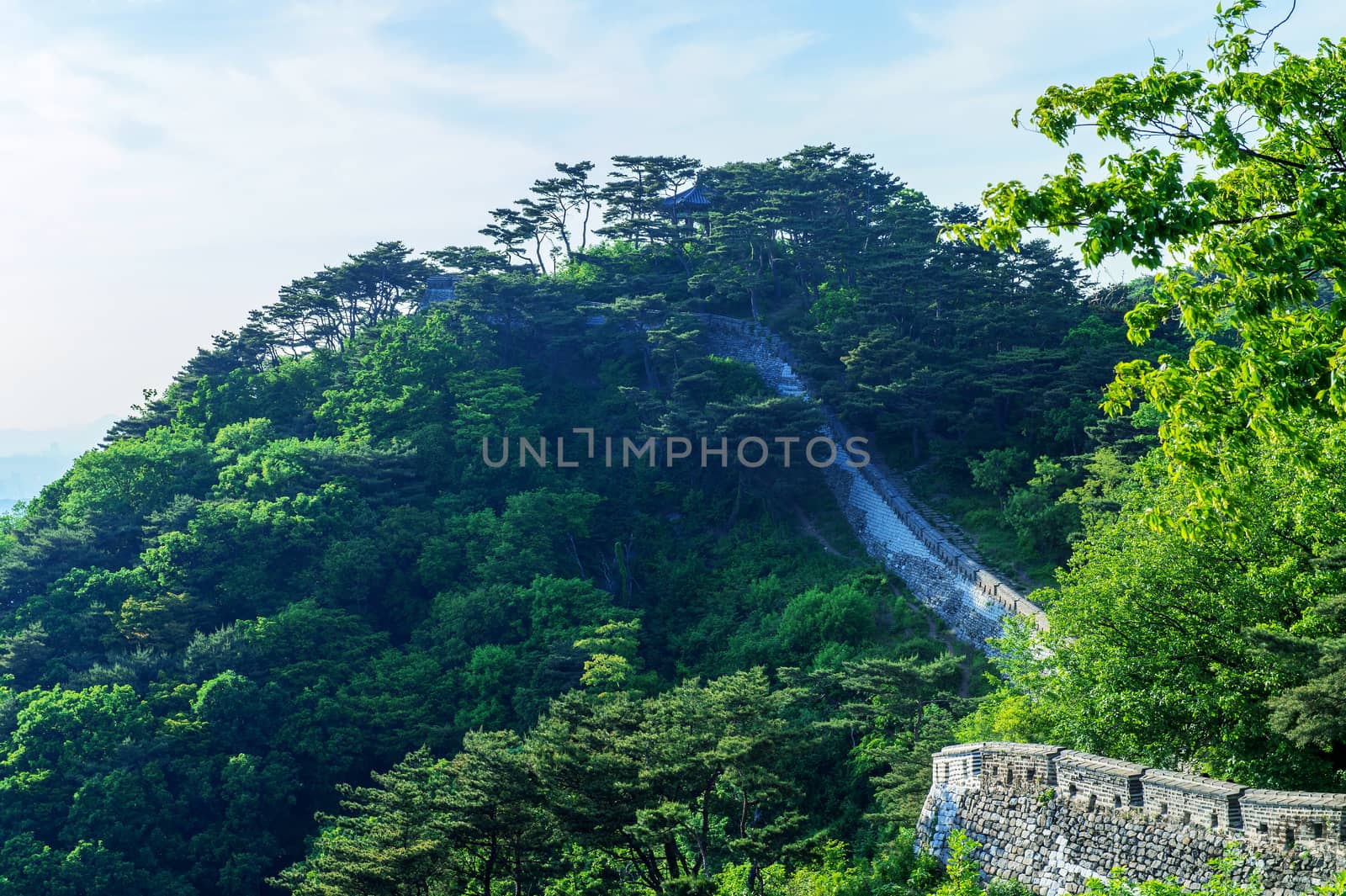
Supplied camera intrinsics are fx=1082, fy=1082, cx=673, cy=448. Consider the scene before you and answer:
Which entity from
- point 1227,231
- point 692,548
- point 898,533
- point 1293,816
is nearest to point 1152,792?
point 1293,816

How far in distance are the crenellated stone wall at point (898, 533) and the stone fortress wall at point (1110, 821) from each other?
26.1ft

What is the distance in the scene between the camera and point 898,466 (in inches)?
1309

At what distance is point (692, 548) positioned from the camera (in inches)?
1339

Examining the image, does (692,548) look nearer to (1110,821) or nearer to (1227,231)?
(1110,821)

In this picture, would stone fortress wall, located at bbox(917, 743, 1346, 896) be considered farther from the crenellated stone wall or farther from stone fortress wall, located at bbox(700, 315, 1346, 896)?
the crenellated stone wall

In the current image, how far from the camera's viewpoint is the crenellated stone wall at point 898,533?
1006 inches

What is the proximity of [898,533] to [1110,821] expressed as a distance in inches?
783

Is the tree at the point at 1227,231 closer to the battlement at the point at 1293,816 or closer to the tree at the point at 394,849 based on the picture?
the battlement at the point at 1293,816

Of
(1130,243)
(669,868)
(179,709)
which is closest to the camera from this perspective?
(1130,243)

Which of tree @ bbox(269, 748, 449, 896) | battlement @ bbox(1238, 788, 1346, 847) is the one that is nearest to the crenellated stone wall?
battlement @ bbox(1238, 788, 1346, 847)

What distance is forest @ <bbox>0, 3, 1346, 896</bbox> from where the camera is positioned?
7.94 m

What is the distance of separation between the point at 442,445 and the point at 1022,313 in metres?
19.3

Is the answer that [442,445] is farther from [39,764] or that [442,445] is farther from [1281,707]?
[1281,707]

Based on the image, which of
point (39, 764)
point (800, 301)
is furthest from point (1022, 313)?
point (39, 764)
